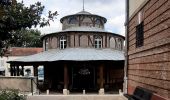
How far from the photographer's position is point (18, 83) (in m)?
23.4

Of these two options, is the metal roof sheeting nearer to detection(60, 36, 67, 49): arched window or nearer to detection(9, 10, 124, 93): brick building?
detection(9, 10, 124, 93): brick building

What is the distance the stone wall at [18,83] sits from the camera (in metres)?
23.2

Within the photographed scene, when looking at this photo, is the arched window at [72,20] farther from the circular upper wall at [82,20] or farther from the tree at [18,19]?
the tree at [18,19]

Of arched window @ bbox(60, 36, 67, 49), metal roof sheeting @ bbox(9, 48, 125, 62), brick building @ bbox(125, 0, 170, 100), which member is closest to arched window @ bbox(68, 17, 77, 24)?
arched window @ bbox(60, 36, 67, 49)

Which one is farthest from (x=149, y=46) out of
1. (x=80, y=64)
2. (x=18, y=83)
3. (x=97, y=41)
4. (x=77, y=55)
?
(x=97, y=41)

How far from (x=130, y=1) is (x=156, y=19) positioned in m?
4.87

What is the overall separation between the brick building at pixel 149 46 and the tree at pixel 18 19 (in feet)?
9.60

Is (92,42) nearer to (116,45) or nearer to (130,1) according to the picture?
(116,45)

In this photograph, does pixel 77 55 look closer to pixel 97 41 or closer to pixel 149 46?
pixel 97 41

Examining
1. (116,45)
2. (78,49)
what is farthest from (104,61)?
(116,45)

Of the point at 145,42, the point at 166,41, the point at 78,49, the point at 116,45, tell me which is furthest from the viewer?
the point at 116,45

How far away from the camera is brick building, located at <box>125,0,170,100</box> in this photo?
8711 millimetres

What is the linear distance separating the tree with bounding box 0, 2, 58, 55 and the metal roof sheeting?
19.2 m

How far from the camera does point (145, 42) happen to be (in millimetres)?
11289
